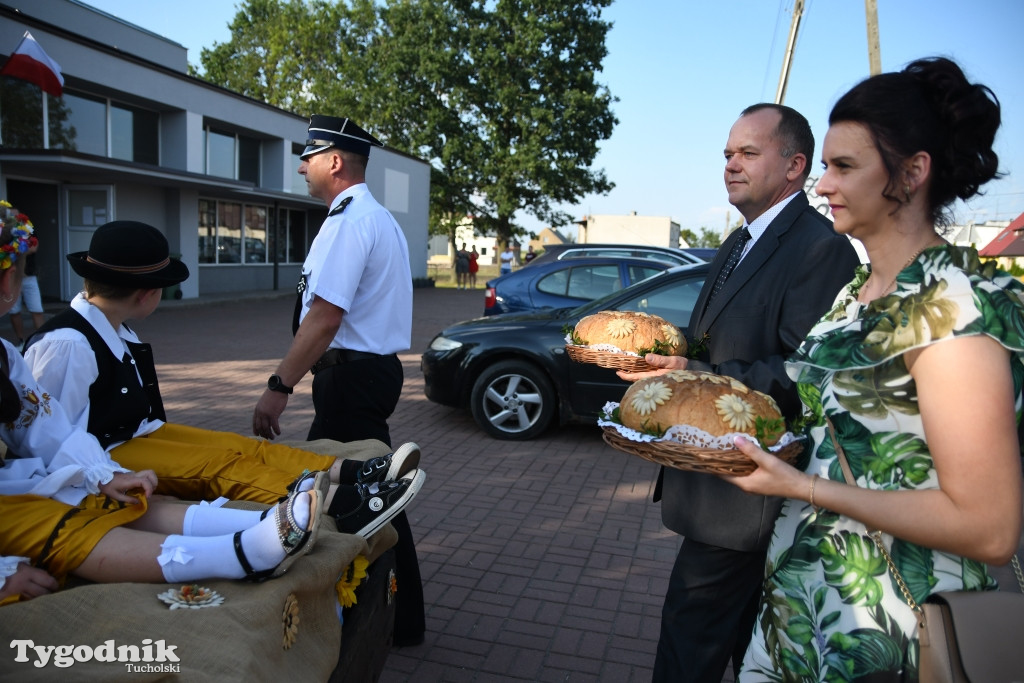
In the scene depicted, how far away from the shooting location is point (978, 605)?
56.4 inches

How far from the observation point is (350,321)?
3.38 metres

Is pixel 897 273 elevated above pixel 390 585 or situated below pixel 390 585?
above

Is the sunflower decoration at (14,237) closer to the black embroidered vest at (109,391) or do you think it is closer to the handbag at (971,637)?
the black embroidered vest at (109,391)

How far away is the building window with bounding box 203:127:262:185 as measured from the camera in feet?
70.8

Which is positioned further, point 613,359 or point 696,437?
point 613,359

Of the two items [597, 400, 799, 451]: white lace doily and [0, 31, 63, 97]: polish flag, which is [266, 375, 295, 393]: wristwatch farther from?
[0, 31, 63, 97]: polish flag

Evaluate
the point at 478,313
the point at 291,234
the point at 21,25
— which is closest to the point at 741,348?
the point at 21,25

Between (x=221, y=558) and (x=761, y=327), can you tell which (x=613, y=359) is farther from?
(x=221, y=558)

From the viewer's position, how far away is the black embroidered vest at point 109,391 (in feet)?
9.28

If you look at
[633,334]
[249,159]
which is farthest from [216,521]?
[249,159]

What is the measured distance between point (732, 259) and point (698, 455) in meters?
1.20

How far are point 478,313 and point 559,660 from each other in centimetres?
1730

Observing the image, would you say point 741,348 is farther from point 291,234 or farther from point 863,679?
point 291,234

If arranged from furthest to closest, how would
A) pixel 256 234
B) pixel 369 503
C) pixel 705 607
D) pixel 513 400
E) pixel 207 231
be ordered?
pixel 256 234 < pixel 207 231 < pixel 513 400 < pixel 369 503 < pixel 705 607
